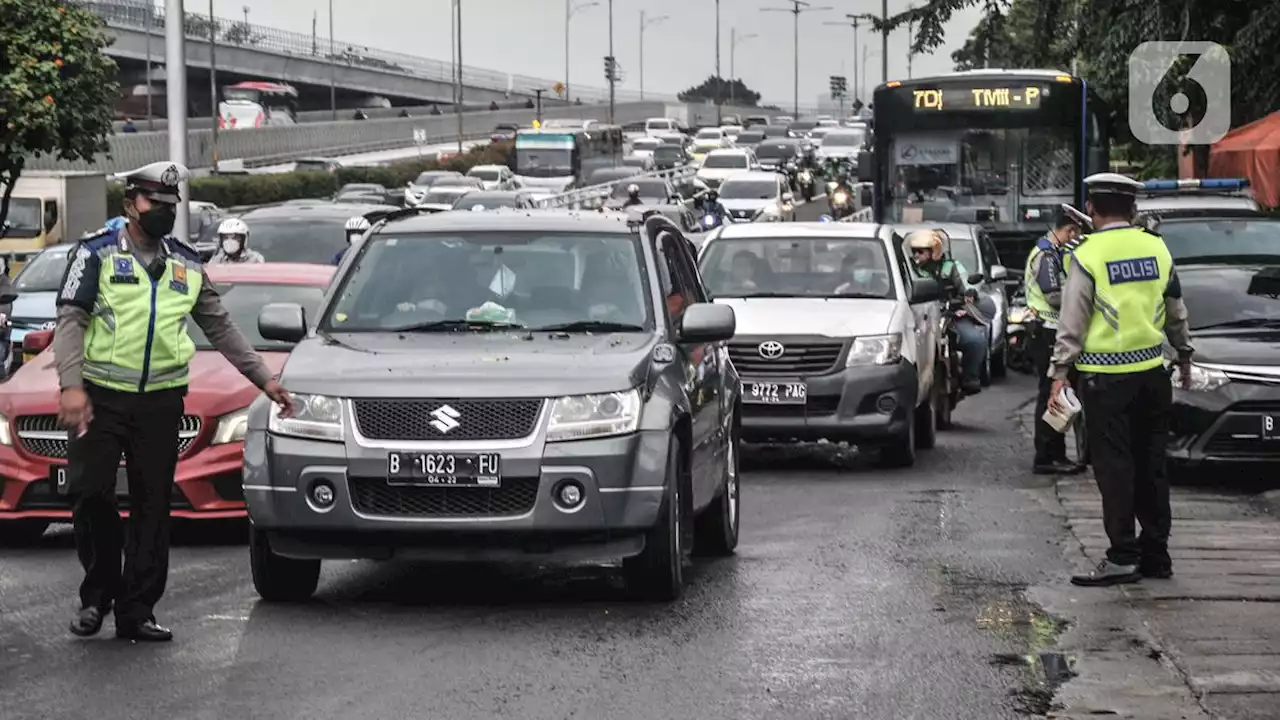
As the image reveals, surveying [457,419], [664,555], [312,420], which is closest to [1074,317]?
[664,555]

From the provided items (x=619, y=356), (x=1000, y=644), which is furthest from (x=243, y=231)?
(x=1000, y=644)

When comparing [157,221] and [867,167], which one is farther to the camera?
[867,167]

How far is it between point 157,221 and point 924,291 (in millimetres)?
8230

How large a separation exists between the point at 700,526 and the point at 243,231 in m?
7.70

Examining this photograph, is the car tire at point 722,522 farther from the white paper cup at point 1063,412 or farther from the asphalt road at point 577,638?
the white paper cup at point 1063,412

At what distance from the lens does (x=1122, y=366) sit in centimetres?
1052

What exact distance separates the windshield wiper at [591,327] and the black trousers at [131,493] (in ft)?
6.36

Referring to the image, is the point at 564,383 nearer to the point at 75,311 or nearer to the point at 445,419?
the point at 445,419

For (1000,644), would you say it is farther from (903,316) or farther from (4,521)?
(903,316)

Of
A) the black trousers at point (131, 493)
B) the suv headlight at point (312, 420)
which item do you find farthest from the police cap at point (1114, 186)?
the black trousers at point (131, 493)

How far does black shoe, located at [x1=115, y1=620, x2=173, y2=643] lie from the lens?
29.8 feet

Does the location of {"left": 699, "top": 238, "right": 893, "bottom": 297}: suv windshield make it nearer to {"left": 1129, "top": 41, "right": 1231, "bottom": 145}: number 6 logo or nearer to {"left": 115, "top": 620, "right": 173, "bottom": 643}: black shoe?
{"left": 115, "top": 620, "right": 173, "bottom": 643}: black shoe

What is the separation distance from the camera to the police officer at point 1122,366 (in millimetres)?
10508

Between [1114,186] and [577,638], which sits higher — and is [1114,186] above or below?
above
